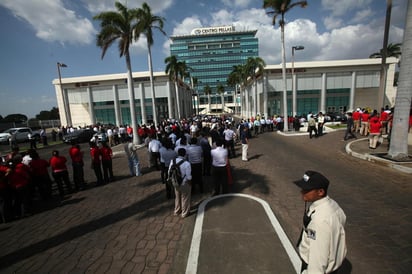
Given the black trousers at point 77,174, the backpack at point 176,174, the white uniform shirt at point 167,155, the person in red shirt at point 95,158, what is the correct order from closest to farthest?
the backpack at point 176,174 → the white uniform shirt at point 167,155 → the black trousers at point 77,174 → the person in red shirt at point 95,158

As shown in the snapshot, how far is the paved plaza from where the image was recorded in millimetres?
3369

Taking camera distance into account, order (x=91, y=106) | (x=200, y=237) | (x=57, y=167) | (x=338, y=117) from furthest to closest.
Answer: (x=91, y=106)
(x=338, y=117)
(x=57, y=167)
(x=200, y=237)

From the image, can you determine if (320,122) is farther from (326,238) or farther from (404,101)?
(326,238)

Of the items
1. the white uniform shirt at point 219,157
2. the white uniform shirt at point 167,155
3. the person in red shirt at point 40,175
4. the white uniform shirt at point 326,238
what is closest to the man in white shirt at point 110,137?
the person in red shirt at point 40,175

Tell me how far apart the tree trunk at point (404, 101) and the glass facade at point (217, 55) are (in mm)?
97900

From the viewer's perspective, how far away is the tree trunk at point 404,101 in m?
7.34

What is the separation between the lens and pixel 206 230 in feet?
14.0

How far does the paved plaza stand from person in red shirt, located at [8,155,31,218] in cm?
39

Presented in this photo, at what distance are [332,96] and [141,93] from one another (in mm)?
40715

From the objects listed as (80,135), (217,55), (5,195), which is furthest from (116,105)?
(217,55)

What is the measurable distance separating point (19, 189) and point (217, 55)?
4305 inches

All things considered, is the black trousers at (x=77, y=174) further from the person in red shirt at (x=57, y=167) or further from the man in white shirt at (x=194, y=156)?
the man in white shirt at (x=194, y=156)

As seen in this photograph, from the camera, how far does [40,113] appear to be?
74875 mm

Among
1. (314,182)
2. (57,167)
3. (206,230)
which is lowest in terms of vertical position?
(206,230)
